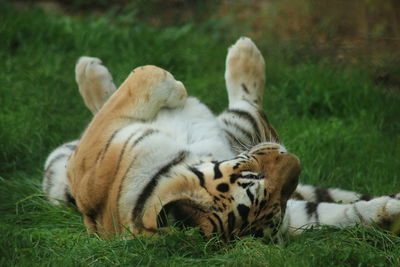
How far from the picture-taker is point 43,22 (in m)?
6.29

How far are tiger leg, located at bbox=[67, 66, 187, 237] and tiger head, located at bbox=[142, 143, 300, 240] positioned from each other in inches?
10.6

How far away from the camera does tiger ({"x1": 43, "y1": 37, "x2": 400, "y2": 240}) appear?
9.02 feet

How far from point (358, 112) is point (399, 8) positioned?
0.94m

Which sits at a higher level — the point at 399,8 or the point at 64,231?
the point at 399,8

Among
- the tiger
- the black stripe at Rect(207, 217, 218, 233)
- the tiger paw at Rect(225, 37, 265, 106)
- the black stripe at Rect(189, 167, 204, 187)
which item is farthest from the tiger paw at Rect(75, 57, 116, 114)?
the black stripe at Rect(207, 217, 218, 233)

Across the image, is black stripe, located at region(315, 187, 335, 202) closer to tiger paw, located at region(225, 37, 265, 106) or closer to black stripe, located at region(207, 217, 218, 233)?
tiger paw, located at region(225, 37, 265, 106)

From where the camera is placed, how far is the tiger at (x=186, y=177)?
9.02ft

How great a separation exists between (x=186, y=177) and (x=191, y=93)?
96.9 inches

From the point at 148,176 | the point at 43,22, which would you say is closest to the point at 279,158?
the point at 148,176

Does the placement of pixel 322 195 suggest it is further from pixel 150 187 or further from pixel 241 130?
pixel 150 187

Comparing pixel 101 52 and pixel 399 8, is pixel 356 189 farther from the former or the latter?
pixel 101 52

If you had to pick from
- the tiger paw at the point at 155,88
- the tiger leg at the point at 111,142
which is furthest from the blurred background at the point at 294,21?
the tiger leg at the point at 111,142

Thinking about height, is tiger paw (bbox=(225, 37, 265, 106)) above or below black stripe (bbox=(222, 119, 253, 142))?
above

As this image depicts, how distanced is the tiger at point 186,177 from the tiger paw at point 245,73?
108 mm
